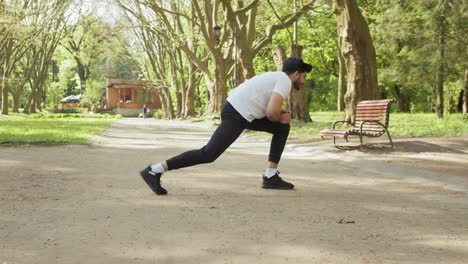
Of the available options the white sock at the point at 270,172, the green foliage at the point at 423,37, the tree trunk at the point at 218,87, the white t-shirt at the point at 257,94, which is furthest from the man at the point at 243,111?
the tree trunk at the point at 218,87

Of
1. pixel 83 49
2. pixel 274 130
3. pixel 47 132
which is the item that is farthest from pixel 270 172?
pixel 83 49

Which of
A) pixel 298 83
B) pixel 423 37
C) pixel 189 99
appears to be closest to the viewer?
pixel 298 83

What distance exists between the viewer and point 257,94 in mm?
5531

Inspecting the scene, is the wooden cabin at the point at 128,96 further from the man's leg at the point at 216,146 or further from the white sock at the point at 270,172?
the man's leg at the point at 216,146

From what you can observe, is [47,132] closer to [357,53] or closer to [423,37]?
[357,53]

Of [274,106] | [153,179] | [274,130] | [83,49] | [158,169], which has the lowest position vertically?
[153,179]

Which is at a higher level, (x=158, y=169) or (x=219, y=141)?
(x=219, y=141)

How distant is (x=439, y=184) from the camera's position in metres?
6.81

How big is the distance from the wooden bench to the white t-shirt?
511cm

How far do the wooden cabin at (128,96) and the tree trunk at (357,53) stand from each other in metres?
57.4

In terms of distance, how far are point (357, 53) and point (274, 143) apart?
1022cm

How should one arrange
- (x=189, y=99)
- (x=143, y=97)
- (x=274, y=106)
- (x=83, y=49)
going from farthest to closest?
1. (x=143, y=97)
2. (x=83, y=49)
3. (x=189, y=99)
4. (x=274, y=106)

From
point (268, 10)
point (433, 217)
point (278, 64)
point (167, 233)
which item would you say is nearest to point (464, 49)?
Answer: point (278, 64)

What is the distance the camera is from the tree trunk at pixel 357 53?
50.8ft
